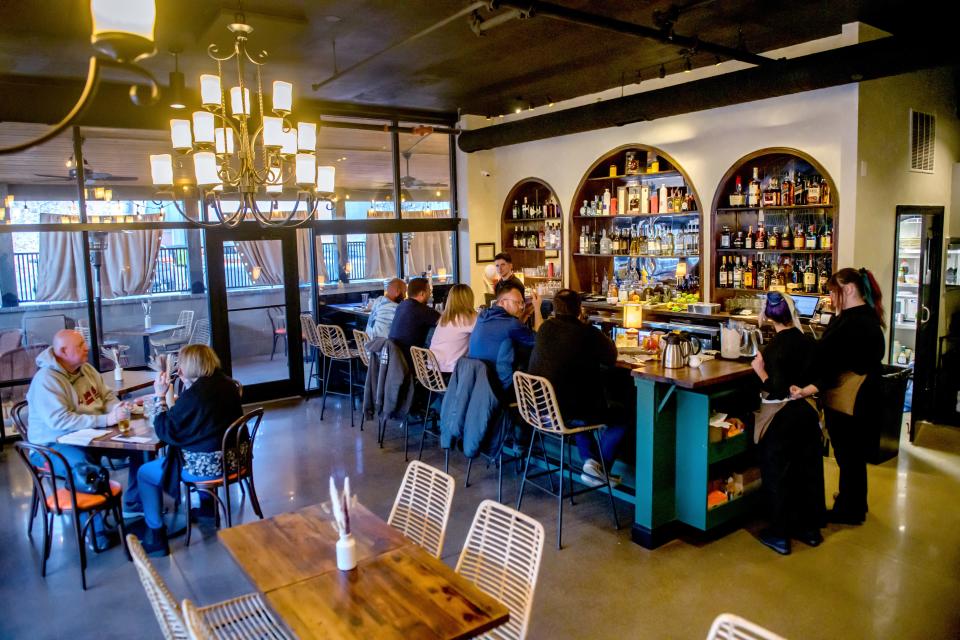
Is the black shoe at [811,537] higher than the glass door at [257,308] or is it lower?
lower

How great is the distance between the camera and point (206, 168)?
3975 millimetres

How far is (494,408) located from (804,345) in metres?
1.96

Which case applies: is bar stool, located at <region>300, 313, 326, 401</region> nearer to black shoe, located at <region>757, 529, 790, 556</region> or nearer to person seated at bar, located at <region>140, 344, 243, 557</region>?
person seated at bar, located at <region>140, 344, 243, 557</region>

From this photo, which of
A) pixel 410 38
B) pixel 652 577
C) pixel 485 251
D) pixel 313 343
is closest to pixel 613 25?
pixel 410 38

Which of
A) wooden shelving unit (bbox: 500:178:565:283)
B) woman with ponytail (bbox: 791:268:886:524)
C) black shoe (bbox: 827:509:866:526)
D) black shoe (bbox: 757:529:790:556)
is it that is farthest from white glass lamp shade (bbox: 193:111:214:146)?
wooden shelving unit (bbox: 500:178:565:283)

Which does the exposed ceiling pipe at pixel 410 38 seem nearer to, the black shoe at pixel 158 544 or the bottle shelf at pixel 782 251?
the bottle shelf at pixel 782 251

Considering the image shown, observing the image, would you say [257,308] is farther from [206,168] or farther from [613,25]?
[613,25]

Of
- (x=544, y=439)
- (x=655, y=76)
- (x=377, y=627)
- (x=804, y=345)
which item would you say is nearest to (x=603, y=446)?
(x=544, y=439)

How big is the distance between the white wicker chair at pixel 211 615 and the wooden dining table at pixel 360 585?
16cm

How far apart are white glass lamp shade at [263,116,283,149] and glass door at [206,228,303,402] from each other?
3790 mm

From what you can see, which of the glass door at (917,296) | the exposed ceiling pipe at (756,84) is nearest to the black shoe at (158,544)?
the exposed ceiling pipe at (756,84)

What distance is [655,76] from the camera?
22.9 feet

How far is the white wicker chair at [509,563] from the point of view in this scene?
2473mm

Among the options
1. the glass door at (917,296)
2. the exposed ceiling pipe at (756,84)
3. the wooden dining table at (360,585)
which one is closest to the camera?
the wooden dining table at (360,585)
